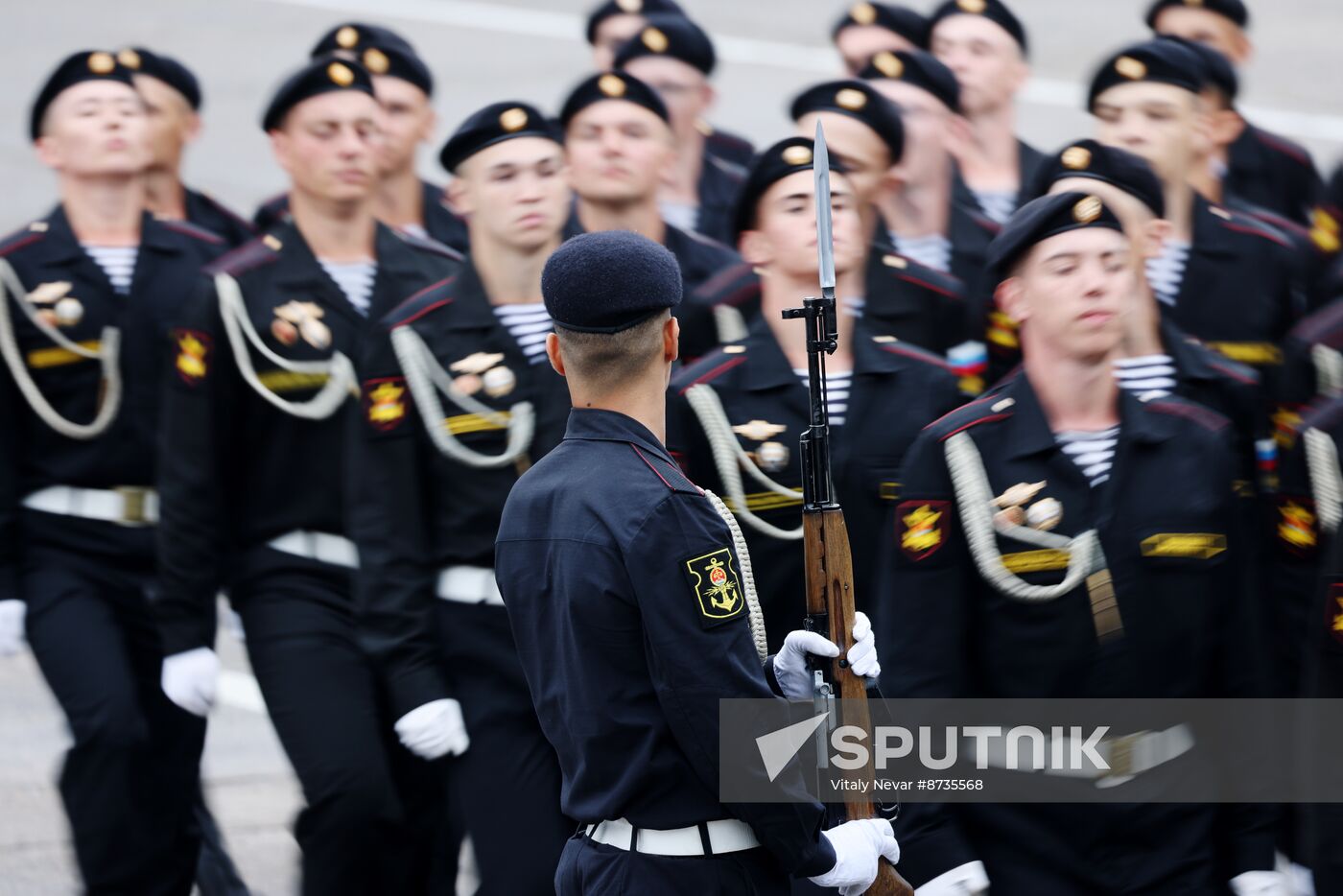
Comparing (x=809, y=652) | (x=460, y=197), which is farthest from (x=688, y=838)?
(x=460, y=197)

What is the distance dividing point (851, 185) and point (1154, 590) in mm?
1933

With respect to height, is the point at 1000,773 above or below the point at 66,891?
above

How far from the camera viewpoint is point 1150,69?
6.45 m

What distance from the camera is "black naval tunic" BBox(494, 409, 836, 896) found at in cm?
349

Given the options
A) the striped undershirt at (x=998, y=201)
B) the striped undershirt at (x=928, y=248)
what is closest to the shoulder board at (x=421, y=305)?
the striped undershirt at (x=928, y=248)

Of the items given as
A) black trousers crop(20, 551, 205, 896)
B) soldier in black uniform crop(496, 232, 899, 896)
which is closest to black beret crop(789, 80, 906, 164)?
black trousers crop(20, 551, 205, 896)

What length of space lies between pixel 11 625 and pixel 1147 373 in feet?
9.81

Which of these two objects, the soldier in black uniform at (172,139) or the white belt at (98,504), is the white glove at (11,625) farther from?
the soldier in black uniform at (172,139)

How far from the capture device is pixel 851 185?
19.6 ft

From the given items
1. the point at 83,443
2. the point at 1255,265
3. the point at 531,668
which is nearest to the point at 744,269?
the point at 1255,265

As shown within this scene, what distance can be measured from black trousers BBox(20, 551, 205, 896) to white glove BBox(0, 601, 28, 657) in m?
0.03

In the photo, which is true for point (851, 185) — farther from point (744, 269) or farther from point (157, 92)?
point (157, 92)

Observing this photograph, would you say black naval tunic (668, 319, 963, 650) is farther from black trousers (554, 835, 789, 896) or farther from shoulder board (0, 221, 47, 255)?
shoulder board (0, 221, 47, 255)

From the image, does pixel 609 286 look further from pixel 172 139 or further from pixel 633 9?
pixel 633 9
